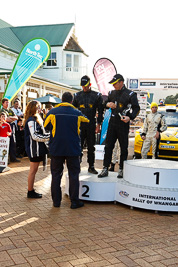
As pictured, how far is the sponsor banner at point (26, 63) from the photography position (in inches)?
438

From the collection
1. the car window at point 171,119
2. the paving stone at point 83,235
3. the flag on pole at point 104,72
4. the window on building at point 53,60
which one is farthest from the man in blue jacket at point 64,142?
the window on building at point 53,60

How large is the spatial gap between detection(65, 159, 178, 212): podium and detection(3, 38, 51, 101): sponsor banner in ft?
21.9

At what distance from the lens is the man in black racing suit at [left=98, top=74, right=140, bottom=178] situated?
5.75 m

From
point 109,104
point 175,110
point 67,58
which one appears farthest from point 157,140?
point 67,58

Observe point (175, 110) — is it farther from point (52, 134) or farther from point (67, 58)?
point (67, 58)

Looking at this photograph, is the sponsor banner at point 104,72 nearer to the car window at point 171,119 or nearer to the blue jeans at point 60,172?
the car window at point 171,119

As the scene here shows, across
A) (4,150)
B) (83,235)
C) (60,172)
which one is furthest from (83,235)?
(4,150)

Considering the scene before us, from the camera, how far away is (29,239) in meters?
3.79

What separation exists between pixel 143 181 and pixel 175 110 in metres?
6.44

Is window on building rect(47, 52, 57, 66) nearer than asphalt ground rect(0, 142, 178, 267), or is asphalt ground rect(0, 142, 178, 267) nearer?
asphalt ground rect(0, 142, 178, 267)

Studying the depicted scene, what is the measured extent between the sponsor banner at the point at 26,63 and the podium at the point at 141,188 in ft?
21.9

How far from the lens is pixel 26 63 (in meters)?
11.5

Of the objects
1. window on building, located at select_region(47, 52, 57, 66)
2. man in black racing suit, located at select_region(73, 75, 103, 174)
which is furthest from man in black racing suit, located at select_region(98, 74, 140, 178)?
window on building, located at select_region(47, 52, 57, 66)

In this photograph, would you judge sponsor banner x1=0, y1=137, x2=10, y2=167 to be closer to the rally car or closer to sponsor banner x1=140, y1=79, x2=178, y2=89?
the rally car
